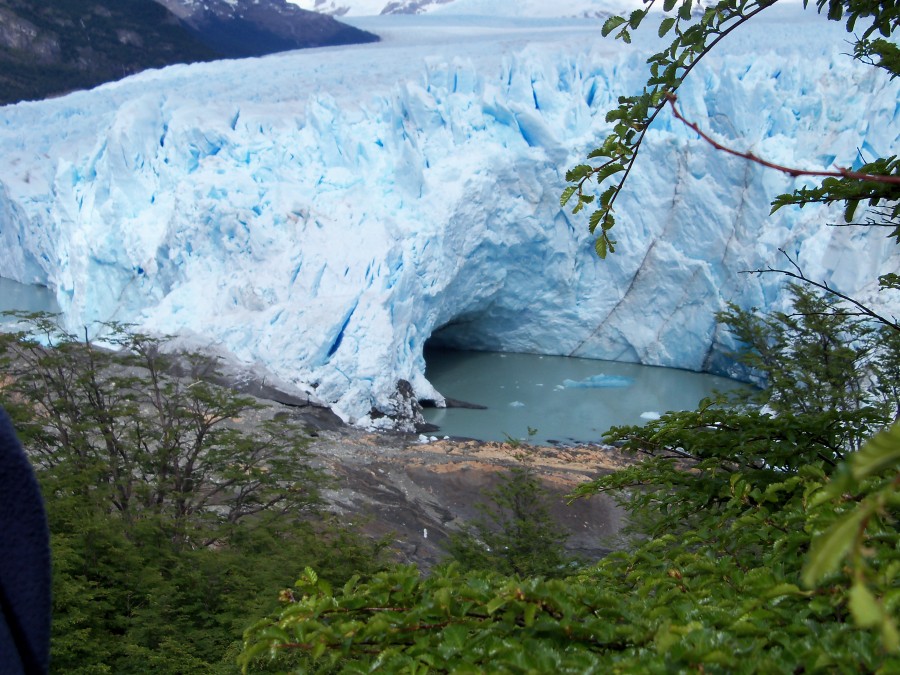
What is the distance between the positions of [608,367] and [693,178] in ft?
12.8

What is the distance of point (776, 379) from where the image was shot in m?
6.46

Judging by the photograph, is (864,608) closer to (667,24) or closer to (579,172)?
(579,172)

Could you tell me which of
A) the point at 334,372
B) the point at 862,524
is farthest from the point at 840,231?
the point at 862,524

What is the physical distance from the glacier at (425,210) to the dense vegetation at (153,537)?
213 inches

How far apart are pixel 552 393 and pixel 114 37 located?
12917 millimetres

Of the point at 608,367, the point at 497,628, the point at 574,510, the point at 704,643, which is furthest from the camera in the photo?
the point at 608,367

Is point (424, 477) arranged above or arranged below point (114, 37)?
below

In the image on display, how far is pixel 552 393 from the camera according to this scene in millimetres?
13555

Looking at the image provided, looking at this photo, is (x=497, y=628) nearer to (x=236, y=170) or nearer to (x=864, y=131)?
(x=236, y=170)

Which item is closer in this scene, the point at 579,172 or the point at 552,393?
the point at 579,172

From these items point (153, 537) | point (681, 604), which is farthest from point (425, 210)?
point (681, 604)

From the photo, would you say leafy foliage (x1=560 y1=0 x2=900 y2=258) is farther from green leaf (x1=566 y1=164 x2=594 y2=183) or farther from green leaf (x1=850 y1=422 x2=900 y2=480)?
green leaf (x1=850 y1=422 x2=900 y2=480)

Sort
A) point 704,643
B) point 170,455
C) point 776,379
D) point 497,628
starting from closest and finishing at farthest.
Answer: point 704,643 < point 497,628 < point 170,455 < point 776,379

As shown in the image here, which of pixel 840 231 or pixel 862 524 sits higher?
pixel 862 524
